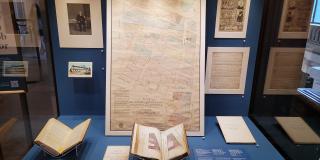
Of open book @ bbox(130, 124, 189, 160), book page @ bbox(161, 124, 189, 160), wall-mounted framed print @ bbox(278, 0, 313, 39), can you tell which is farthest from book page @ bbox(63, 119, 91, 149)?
wall-mounted framed print @ bbox(278, 0, 313, 39)

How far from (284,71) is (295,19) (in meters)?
0.33

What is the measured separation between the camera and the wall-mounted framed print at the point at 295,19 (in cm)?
141

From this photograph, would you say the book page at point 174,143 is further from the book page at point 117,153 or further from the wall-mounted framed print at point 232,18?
the wall-mounted framed print at point 232,18

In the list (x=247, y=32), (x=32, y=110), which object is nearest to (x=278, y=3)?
(x=247, y=32)

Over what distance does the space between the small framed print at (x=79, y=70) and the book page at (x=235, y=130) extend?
0.96 metres

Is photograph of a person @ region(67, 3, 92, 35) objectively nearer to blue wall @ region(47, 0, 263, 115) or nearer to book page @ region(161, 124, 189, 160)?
blue wall @ region(47, 0, 263, 115)

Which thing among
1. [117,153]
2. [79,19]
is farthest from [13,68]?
[117,153]

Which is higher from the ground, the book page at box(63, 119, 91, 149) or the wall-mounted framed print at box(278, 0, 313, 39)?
the wall-mounted framed print at box(278, 0, 313, 39)

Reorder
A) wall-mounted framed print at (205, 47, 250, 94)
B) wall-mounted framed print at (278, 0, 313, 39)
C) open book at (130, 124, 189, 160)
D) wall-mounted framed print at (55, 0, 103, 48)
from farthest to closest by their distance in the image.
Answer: wall-mounted framed print at (205, 47, 250, 94) → wall-mounted framed print at (55, 0, 103, 48) → wall-mounted framed print at (278, 0, 313, 39) → open book at (130, 124, 189, 160)

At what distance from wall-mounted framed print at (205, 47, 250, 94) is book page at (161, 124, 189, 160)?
0.49 m

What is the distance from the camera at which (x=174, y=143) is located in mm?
1285

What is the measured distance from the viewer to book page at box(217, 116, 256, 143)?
1482 millimetres

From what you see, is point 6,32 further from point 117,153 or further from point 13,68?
point 117,153

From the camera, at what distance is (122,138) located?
4.86 ft
